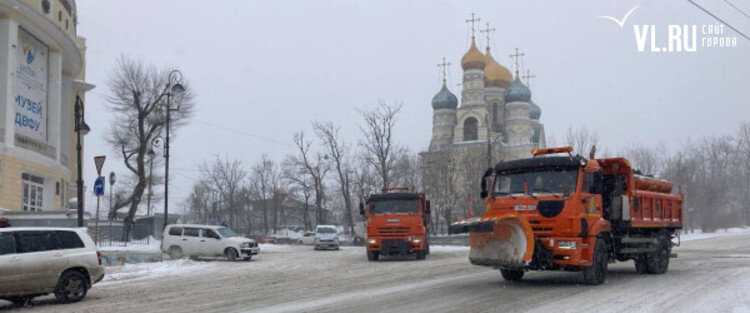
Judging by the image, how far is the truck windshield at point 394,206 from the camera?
2716 cm

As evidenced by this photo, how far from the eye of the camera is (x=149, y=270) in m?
23.2

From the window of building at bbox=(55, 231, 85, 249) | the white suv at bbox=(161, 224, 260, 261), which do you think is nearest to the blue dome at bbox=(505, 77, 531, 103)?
the white suv at bbox=(161, 224, 260, 261)

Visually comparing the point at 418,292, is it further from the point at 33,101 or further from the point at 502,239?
the point at 33,101

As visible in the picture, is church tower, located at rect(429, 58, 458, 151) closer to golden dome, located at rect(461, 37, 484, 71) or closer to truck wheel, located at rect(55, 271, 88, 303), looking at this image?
golden dome, located at rect(461, 37, 484, 71)

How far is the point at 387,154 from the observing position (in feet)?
187

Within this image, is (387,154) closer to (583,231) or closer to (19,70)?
(19,70)

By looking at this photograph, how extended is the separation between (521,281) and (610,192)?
3.11 meters

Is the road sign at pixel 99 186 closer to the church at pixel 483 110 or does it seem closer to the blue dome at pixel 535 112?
the church at pixel 483 110

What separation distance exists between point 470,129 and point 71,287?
84.0 m

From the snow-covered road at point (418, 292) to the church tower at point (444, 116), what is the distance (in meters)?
77.3

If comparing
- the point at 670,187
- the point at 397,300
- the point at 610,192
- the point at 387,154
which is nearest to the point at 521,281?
the point at 610,192

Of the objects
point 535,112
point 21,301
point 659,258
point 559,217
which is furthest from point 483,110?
point 21,301

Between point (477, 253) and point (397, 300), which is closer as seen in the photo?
point (397, 300)

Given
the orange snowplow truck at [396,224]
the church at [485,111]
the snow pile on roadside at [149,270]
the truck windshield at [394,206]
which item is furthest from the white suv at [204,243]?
the church at [485,111]
